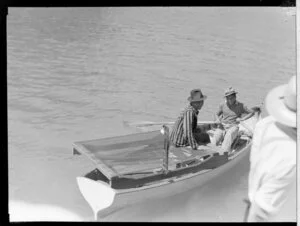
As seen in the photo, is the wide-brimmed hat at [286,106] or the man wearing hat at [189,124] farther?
the man wearing hat at [189,124]

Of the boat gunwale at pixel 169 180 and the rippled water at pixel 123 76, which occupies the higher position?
the rippled water at pixel 123 76

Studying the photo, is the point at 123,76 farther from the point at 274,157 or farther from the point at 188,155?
the point at 274,157

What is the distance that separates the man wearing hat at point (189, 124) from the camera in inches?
171

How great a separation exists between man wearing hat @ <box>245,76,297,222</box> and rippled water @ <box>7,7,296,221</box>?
4.62 ft

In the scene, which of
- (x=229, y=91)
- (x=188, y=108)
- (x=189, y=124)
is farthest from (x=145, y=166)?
(x=229, y=91)

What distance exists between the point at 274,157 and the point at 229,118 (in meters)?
1.97

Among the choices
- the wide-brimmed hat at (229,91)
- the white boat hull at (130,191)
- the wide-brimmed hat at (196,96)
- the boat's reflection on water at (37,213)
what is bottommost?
the boat's reflection on water at (37,213)

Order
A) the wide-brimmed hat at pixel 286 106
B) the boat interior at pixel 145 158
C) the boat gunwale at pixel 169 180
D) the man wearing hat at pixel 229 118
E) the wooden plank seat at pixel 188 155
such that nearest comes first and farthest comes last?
the wide-brimmed hat at pixel 286 106 < the boat gunwale at pixel 169 180 < the boat interior at pixel 145 158 < the wooden plank seat at pixel 188 155 < the man wearing hat at pixel 229 118

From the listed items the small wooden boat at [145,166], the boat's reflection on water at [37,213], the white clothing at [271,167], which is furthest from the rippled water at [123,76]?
the white clothing at [271,167]

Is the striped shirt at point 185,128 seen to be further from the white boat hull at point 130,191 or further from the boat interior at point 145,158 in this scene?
the white boat hull at point 130,191

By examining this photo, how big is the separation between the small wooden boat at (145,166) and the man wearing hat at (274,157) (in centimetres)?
115

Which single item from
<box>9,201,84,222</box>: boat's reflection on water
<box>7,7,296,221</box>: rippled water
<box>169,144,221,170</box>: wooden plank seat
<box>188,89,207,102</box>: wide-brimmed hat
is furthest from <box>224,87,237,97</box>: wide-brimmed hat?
<box>9,201,84,222</box>: boat's reflection on water

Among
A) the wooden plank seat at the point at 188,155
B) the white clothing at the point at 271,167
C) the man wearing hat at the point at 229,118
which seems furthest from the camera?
the man wearing hat at the point at 229,118

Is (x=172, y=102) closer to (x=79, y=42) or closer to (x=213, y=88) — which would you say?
(x=213, y=88)
